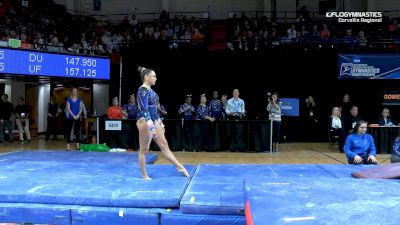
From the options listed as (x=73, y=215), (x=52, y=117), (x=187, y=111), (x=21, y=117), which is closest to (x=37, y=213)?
(x=73, y=215)

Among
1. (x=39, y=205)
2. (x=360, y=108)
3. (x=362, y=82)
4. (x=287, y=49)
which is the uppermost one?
(x=287, y=49)

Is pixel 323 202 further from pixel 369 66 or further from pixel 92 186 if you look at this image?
pixel 369 66

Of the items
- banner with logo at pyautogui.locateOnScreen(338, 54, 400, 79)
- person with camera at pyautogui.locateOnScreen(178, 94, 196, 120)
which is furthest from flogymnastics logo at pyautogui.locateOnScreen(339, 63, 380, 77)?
person with camera at pyautogui.locateOnScreen(178, 94, 196, 120)

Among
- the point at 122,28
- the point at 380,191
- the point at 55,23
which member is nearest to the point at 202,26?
the point at 122,28

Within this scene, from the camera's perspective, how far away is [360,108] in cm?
1598

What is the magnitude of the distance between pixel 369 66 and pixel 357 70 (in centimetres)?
43

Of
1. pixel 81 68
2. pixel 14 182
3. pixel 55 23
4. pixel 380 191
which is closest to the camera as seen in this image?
pixel 380 191

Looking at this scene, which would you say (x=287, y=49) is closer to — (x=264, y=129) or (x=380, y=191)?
(x=264, y=129)

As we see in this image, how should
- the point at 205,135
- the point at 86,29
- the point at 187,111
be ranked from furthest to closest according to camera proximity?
the point at 86,29 < the point at 187,111 < the point at 205,135

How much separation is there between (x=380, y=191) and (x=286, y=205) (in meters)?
1.16

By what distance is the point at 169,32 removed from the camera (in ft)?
58.0

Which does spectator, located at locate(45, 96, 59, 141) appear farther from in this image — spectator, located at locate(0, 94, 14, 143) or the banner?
the banner

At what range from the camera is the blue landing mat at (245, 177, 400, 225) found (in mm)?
2920

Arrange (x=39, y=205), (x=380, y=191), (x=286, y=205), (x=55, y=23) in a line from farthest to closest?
1. (x=55, y=23)
2. (x=39, y=205)
3. (x=380, y=191)
4. (x=286, y=205)
